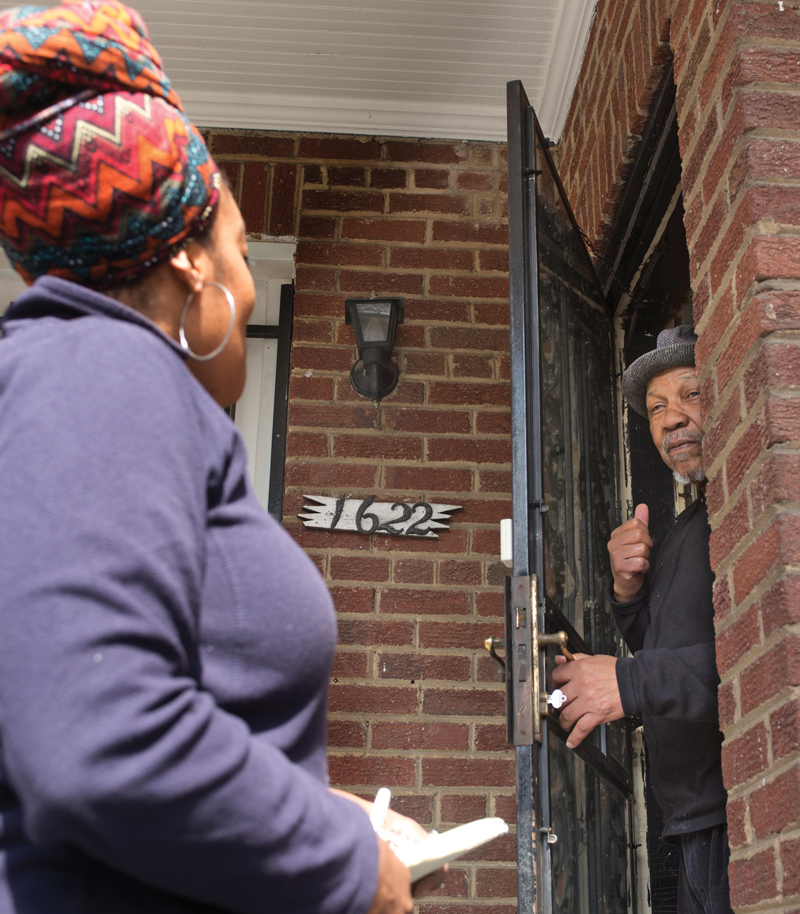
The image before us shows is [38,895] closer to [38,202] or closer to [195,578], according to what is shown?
[195,578]

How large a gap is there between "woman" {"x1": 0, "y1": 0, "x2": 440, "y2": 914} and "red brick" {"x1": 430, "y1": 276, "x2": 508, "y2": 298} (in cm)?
301

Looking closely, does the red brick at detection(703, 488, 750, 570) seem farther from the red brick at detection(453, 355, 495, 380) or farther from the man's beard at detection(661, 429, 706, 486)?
the red brick at detection(453, 355, 495, 380)

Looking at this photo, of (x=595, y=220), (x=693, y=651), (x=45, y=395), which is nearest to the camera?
(x=45, y=395)

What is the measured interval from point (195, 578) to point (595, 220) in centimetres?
306

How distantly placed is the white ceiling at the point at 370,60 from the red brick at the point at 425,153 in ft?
0.16

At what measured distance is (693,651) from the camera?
247cm

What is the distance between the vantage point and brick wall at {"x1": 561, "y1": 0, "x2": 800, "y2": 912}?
180 cm

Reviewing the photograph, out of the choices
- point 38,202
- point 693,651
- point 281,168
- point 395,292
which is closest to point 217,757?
point 38,202

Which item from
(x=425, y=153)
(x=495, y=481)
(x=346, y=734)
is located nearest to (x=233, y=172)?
(x=425, y=153)

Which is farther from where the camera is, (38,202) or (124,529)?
(38,202)

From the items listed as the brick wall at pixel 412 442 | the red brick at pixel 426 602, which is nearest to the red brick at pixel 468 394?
the brick wall at pixel 412 442

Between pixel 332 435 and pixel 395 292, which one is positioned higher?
pixel 395 292

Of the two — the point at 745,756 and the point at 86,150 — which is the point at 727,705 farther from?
the point at 86,150

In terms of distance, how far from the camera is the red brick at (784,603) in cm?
177
